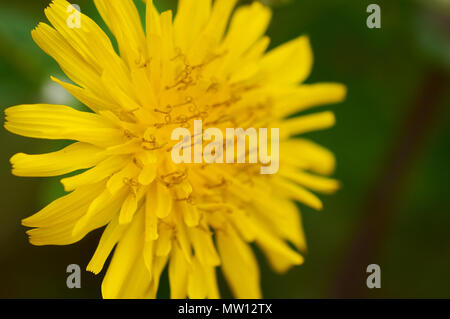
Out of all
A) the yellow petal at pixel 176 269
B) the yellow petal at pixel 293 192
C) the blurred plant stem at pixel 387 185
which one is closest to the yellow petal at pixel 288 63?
the yellow petal at pixel 293 192

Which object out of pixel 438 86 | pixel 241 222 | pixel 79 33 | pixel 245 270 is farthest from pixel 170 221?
pixel 438 86

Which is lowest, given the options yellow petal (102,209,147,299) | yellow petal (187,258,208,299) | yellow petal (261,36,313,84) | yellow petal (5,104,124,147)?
yellow petal (187,258,208,299)

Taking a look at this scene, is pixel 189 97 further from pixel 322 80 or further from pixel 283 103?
pixel 322 80

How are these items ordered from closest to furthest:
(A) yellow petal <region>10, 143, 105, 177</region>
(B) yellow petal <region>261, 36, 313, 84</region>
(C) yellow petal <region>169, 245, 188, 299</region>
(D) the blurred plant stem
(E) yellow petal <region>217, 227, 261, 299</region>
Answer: (A) yellow petal <region>10, 143, 105, 177</region>
(C) yellow petal <region>169, 245, 188, 299</region>
(E) yellow petal <region>217, 227, 261, 299</region>
(B) yellow petal <region>261, 36, 313, 84</region>
(D) the blurred plant stem

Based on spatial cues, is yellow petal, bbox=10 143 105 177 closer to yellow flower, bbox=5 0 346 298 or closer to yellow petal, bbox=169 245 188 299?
yellow flower, bbox=5 0 346 298

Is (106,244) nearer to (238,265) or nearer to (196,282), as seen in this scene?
(196,282)

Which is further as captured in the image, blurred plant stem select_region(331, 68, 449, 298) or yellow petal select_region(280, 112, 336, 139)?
blurred plant stem select_region(331, 68, 449, 298)

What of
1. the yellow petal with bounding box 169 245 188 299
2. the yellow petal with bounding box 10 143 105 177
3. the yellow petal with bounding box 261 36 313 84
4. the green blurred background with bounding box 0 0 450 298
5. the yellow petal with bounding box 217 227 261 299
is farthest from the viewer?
the green blurred background with bounding box 0 0 450 298

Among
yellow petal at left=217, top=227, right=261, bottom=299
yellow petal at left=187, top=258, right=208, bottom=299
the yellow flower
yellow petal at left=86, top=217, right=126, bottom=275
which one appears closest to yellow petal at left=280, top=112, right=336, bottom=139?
the yellow flower
